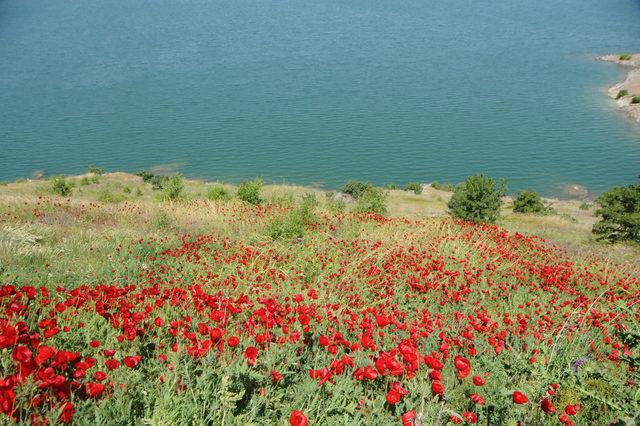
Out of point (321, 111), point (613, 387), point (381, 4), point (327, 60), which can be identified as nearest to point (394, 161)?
point (321, 111)

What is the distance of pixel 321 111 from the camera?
53.8 metres

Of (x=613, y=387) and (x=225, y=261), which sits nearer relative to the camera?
(x=613, y=387)

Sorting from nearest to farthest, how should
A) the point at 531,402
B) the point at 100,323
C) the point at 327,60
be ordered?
the point at 531,402
the point at 100,323
the point at 327,60

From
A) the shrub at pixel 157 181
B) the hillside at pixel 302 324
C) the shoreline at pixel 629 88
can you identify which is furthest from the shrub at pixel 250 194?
the shoreline at pixel 629 88

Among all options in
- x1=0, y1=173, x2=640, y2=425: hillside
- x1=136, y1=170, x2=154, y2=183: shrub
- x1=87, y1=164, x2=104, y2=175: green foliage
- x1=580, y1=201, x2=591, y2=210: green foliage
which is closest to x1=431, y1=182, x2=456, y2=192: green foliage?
x1=580, y1=201, x2=591, y2=210: green foliage

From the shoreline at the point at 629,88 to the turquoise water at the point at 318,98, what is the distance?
1.65 metres

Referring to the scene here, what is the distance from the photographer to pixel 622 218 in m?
18.1

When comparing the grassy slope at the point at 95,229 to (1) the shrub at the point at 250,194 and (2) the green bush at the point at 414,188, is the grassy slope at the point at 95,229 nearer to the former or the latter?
(1) the shrub at the point at 250,194

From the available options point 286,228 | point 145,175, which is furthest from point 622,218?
point 145,175

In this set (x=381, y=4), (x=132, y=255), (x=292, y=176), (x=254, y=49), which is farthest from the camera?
(x=381, y=4)

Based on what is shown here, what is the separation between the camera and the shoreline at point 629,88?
174ft

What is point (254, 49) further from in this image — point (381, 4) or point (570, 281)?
point (570, 281)

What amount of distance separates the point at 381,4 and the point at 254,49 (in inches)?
2056

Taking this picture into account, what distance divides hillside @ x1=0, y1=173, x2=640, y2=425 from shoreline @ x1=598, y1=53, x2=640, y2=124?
163 feet
